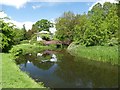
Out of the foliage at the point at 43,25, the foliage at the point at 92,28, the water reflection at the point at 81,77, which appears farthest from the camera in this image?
the foliage at the point at 43,25

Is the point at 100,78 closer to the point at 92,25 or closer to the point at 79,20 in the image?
the point at 92,25

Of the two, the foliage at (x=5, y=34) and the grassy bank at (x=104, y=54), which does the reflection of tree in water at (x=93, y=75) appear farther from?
the foliage at (x=5, y=34)

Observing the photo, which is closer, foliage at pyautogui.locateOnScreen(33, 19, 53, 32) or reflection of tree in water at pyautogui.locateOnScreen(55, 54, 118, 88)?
reflection of tree in water at pyautogui.locateOnScreen(55, 54, 118, 88)

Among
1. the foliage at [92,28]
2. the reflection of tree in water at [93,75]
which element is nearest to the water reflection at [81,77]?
the reflection of tree in water at [93,75]

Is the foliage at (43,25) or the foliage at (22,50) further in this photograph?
the foliage at (43,25)

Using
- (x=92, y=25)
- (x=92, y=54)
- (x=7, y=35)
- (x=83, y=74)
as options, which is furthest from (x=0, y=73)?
Answer: (x=92, y=25)

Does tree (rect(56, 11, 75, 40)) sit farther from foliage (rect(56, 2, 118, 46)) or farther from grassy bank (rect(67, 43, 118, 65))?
grassy bank (rect(67, 43, 118, 65))

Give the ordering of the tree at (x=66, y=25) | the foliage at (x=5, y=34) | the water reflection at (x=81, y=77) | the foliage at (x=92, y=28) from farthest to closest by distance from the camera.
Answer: the tree at (x=66, y=25)
the foliage at (x=92, y=28)
the foliage at (x=5, y=34)
the water reflection at (x=81, y=77)

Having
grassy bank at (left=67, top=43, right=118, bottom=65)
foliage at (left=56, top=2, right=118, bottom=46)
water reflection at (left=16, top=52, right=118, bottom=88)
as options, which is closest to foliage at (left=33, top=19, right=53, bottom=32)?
foliage at (left=56, top=2, right=118, bottom=46)

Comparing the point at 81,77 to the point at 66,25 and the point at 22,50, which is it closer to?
the point at 22,50

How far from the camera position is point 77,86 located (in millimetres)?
17812

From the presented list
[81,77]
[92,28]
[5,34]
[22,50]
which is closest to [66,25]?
[92,28]

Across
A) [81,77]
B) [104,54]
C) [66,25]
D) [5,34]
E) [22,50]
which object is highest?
[66,25]

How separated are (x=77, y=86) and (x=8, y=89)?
647 centimetres
